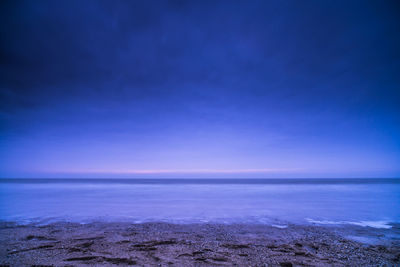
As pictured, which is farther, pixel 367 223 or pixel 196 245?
pixel 367 223

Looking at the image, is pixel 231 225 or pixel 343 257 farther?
pixel 231 225

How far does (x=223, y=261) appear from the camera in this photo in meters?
4.71

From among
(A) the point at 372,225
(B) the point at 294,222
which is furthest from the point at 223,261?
(A) the point at 372,225

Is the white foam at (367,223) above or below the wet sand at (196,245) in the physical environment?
below

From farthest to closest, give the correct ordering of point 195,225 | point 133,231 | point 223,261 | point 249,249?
1. point 195,225
2. point 133,231
3. point 249,249
4. point 223,261

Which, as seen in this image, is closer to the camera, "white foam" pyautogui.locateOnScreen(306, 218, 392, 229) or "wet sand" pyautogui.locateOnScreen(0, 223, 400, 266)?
"wet sand" pyautogui.locateOnScreen(0, 223, 400, 266)

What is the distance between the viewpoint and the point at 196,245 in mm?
5770

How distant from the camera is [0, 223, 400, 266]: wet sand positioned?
15.6 feet

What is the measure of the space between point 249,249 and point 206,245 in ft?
4.06

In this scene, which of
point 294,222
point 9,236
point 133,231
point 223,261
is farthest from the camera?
point 294,222

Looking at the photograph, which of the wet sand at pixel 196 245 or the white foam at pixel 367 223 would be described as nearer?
the wet sand at pixel 196 245

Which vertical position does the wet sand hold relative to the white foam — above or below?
above

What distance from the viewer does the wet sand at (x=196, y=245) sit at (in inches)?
187

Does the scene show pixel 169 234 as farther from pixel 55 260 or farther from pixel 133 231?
pixel 55 260
